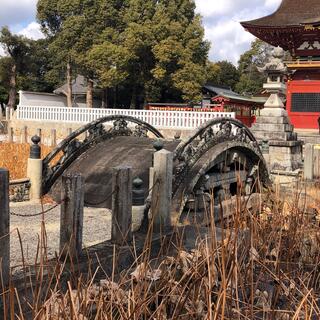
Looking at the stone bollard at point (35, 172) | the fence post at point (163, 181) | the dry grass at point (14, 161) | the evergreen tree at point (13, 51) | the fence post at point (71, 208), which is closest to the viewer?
the fence post at point (71, 208)

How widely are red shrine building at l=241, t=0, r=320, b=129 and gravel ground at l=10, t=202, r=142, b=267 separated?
14.1 metres

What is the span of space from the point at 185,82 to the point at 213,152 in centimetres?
1844

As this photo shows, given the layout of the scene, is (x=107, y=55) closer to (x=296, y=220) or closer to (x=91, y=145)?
(x=91, y=145)

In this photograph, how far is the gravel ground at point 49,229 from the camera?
15.3 ft

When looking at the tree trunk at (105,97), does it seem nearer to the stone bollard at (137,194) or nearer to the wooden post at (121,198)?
the stone bollard at (137,194)

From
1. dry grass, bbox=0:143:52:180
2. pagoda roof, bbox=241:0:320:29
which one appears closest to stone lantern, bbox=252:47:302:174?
dry grass, bbox=0:143:52:180

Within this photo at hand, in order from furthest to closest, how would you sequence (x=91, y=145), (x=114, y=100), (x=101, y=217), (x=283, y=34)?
(x=114, y=100) < (x=283, y=34) < (x=91, y=145) < (x=101, y=217)

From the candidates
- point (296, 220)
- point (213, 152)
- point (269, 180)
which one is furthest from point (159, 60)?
point (296, 220)

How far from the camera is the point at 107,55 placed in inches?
1007

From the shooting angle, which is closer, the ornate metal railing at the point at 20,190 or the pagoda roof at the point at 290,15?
the ornate metal railing at the point at 20,190

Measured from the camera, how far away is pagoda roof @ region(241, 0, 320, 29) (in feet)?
61.0

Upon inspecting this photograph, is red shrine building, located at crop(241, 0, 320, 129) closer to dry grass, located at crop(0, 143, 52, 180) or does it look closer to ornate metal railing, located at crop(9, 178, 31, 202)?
dry grass, located at crop(0, 143, 52, 180)

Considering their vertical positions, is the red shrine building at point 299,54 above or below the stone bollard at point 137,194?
above

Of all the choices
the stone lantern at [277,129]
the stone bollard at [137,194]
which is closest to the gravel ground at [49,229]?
the stone bollard at [137,194]
